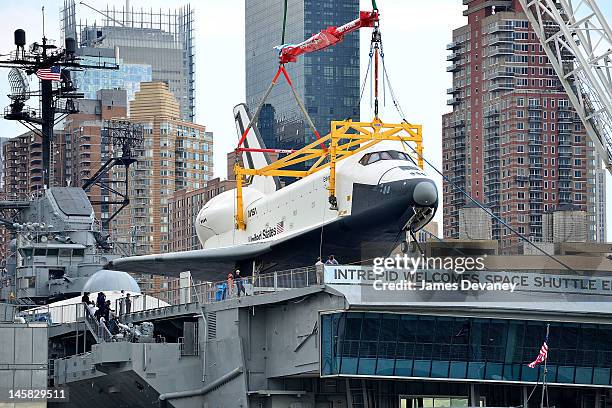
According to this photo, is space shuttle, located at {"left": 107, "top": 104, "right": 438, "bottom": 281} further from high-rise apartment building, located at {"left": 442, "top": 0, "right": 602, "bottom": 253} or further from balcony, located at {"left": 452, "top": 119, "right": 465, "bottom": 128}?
balcony, located at {"left": 452, "top": 119, "right": 465, "bottom": 128}

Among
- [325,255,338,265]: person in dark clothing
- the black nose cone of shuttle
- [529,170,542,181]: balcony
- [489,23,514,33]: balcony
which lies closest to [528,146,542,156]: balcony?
[529,170,542,181]: balcony

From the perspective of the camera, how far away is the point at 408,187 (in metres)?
57.0

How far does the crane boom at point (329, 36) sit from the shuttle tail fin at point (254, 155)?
225 inches

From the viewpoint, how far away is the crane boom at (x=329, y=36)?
6938cm

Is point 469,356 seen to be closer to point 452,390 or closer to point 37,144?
point 452,390

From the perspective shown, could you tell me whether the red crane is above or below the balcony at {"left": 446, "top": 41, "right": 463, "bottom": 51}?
below

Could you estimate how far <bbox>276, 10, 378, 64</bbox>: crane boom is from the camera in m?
69.4

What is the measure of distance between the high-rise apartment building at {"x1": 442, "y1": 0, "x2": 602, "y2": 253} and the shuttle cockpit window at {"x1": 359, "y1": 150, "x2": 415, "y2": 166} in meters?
115

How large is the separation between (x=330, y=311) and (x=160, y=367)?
9107mm

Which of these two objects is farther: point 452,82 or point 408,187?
point 452,82

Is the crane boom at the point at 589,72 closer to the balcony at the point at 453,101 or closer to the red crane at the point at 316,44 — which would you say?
the red crane at the point at 316,44

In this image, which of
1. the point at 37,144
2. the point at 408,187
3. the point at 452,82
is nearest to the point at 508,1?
the point at 452,82

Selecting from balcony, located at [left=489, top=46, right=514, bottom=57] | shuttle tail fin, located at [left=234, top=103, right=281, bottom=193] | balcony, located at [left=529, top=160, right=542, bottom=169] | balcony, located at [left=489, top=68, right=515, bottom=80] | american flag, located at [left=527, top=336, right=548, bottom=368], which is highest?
balcony, located at [left=489, top=46, right=514, bottom=57]

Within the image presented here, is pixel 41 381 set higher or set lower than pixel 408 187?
lower
